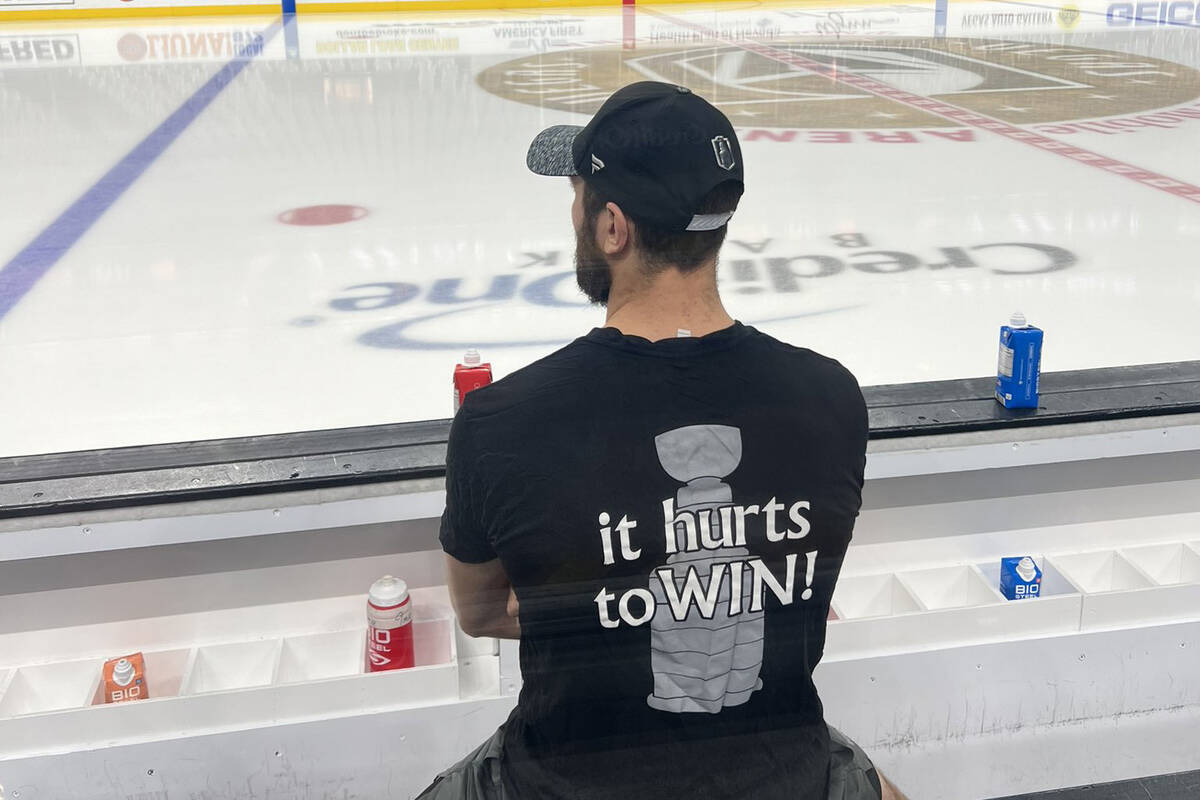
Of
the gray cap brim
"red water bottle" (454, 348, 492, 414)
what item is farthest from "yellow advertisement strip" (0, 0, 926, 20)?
the gray cap brim

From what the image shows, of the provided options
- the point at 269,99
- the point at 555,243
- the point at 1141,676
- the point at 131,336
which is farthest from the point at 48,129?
the point at 1141,676

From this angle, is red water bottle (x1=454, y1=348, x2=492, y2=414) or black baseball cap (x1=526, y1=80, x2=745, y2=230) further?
red water bottle (x1=454, y1=348, x2=492, y2=414)

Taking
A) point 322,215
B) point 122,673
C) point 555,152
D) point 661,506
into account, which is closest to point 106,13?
point 322,215

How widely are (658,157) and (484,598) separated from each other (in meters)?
0.39

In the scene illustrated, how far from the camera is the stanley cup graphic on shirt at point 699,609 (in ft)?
2.72

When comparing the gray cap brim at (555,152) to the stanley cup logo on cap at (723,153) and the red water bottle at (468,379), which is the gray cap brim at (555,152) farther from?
the red water bottle at (468,379)

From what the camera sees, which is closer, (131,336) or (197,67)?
(131,336)

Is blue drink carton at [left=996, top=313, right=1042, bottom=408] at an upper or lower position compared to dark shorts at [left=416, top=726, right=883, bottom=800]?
upper

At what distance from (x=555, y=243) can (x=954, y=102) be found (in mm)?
2732

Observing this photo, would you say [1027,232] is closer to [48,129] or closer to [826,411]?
[826,411]

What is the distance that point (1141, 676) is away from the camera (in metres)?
1.63

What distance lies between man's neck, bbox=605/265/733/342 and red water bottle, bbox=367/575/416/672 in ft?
2.50

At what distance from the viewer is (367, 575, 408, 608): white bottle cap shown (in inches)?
60.0

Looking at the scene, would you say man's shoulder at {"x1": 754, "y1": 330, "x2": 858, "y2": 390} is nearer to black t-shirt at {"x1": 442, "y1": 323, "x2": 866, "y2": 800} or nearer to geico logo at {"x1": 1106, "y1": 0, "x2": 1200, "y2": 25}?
black t-shirt at {"x1": 442, "y1": 323, "x2": 866, "y2": 800}
